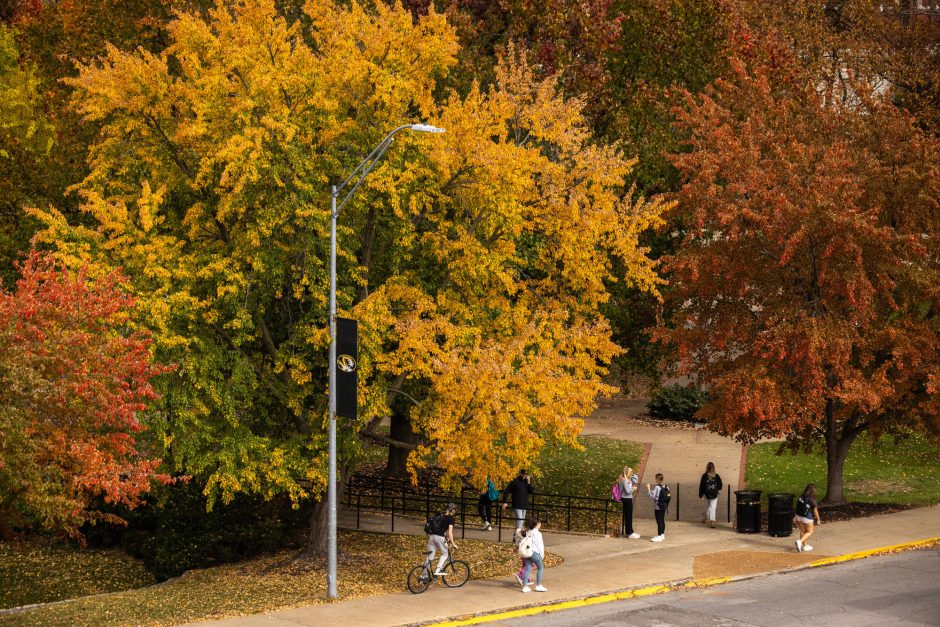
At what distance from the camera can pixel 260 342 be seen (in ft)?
79.7

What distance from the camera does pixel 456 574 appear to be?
21391 mm

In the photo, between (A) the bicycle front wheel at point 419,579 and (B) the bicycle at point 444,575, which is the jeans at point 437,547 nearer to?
(B) the bicycle at point 444,575

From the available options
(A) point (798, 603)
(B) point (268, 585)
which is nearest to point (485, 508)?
(B) point (268, 585)

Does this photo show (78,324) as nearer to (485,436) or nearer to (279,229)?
(279,229)

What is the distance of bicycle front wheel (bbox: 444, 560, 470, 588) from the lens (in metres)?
21.3

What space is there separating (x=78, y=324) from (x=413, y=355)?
5.98 meters

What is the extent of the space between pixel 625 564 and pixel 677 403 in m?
19.5

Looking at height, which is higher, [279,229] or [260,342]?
[279,229]

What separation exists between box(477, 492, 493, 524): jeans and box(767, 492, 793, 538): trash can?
6027 mm

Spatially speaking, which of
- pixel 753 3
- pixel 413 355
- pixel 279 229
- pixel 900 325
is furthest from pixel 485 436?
pixel 753 3

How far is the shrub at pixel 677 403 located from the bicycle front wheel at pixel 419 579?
22.0 meters

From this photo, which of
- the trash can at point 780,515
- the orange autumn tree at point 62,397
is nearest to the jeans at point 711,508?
the trash can at point 780,515

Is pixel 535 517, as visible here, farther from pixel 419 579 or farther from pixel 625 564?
pixel 419 579

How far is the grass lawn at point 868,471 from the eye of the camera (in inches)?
1211
